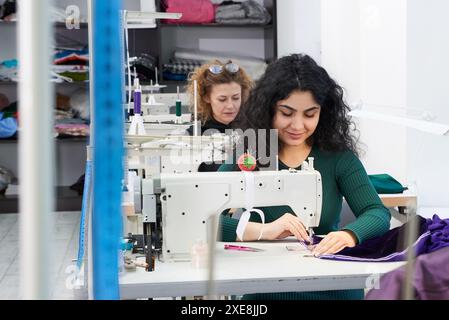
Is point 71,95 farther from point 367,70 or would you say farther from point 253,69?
point 367,70

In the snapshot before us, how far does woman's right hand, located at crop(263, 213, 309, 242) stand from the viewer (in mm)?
1857

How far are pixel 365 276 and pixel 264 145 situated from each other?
602 mm

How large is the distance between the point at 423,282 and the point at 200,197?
1.03m

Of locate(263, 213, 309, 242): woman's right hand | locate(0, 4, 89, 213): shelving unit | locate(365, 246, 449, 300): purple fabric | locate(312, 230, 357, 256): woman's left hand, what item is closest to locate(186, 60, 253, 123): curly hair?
locate(263, 213, 309, 242): woman's right hand

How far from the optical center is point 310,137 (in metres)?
2.12

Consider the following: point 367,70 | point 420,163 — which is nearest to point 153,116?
point 367,70

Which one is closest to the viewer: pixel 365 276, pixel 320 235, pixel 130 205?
pixel 365 276

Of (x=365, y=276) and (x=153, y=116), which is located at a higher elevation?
(x=153, y=116)

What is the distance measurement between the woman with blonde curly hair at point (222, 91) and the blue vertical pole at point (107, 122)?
2905 mm

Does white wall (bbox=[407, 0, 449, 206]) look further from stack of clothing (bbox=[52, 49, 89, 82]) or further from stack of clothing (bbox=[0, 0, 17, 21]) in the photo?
stack of clothing (bbox=[0, 0, 17, 21])

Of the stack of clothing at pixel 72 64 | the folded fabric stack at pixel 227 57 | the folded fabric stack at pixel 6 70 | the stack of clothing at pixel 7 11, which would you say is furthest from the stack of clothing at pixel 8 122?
the folded fabric stack at pixel 227 57

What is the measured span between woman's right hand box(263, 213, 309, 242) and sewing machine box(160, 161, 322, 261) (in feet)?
0.27

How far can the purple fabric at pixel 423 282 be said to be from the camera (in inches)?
30.2

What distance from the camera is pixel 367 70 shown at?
376 cm
